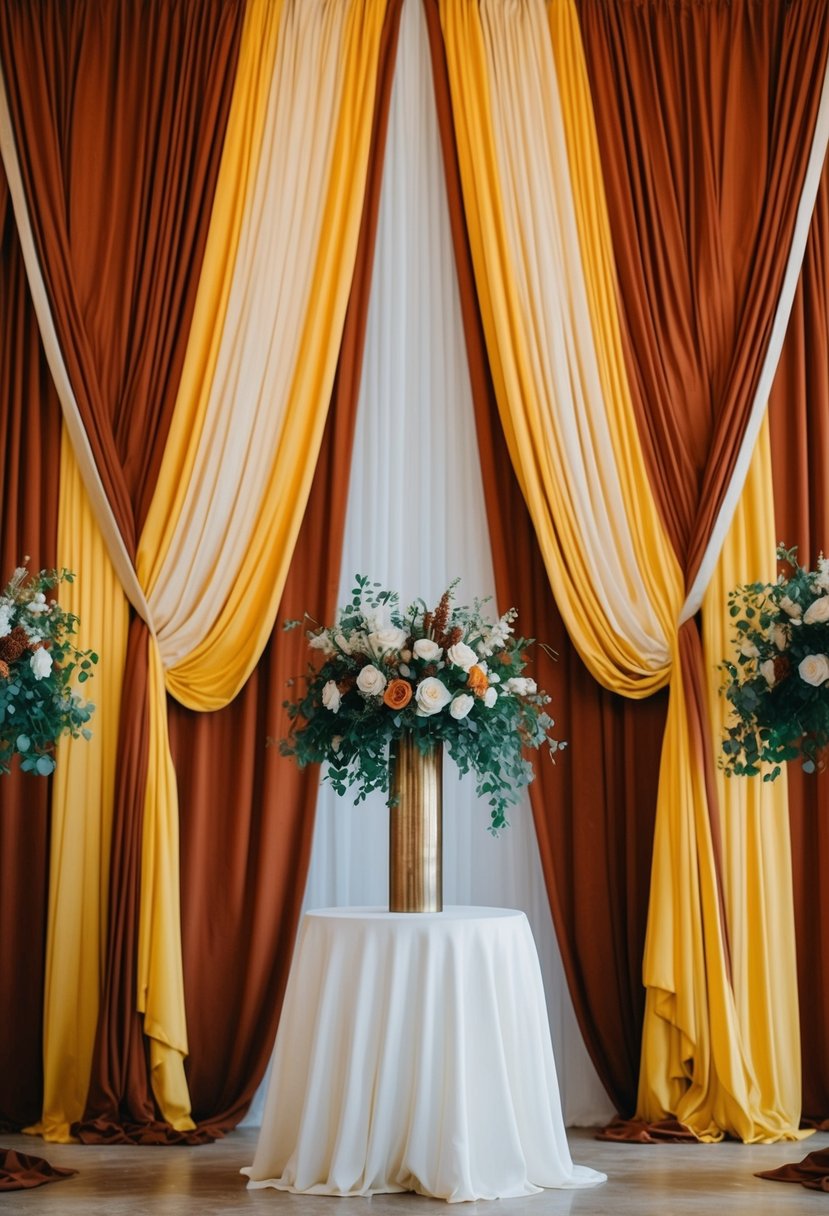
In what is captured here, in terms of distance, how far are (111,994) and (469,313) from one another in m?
2.93

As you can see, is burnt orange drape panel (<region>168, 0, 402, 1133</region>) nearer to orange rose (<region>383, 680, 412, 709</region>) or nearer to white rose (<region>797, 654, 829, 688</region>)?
orange rose (<region>383, 680, 412, 709</region>)

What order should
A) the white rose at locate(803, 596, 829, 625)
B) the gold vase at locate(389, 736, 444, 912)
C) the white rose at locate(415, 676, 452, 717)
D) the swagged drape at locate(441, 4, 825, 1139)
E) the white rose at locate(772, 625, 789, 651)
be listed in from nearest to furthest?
1. the white rose at locate(415, 676, 452, 717)
2. the gold vase at locate(389, 736, 444, 912)
3. the white rose at locate(803, 596, 829, 625)
4. the white rose at locate(772, 625, 789, 651)
5. the swagged drape at locate(441, 4, 825, 1139)

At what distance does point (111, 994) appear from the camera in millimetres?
5059

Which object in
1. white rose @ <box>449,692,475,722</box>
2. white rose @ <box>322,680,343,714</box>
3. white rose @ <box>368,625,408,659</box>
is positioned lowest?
white rose @ <box>449,692,475,722</box>

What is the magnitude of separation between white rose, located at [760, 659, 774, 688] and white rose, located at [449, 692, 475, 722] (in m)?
1.14

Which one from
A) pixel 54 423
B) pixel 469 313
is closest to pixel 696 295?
pixel 469 313

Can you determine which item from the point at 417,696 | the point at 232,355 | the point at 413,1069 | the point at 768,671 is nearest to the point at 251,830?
the point at 417,696

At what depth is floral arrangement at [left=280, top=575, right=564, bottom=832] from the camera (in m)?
4.24

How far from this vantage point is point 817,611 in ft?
14.6

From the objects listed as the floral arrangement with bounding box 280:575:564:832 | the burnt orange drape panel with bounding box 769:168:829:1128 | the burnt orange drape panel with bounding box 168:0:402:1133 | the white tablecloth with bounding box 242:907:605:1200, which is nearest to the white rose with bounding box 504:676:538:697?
the floral arrangement with bounding box 280:575:564:832

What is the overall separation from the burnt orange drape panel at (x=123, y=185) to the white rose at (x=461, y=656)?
1570 mm

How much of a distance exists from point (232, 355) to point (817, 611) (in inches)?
97.6

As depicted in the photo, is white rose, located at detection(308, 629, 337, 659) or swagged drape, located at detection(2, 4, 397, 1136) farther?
swagged drape, located at detection(2, 4, 397, 1136)

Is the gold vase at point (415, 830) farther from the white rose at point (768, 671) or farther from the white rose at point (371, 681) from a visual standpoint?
the white rose at point (768, 671)
